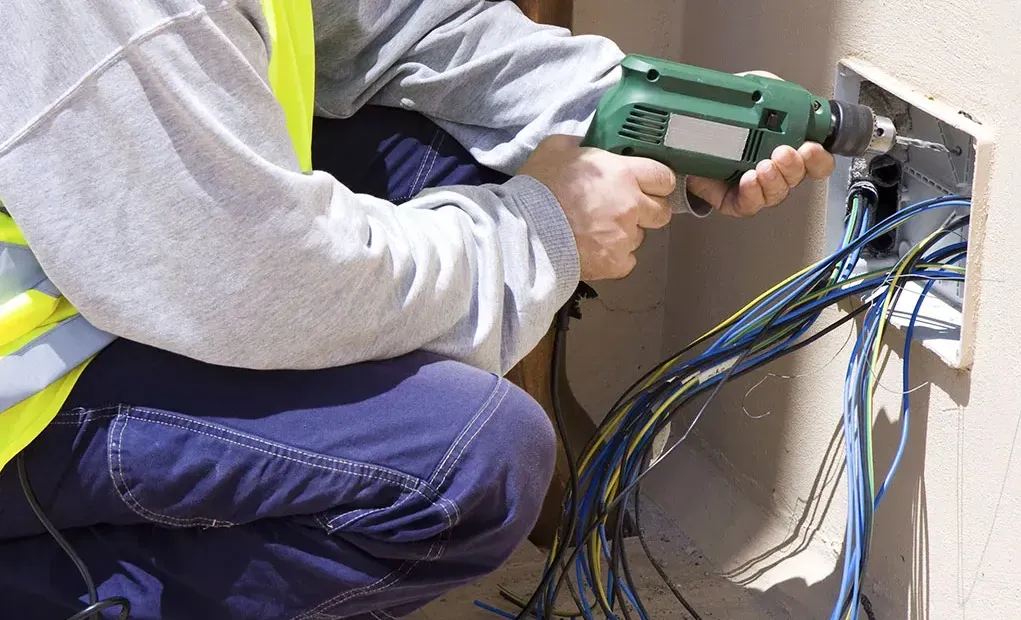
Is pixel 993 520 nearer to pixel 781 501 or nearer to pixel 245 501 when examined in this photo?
pixel 781 501

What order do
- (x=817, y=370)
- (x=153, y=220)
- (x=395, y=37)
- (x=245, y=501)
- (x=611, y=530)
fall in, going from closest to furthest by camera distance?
(x=153, y=220) → (x=245, y=501) → (x=395, y=37) → (x=817, y=370) → (x=611, y=530)

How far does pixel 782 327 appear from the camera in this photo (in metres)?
1.15

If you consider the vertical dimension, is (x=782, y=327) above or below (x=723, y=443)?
above

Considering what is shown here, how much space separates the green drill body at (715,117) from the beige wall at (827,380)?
0.10 m

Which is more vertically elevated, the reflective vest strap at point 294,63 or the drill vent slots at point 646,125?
the reflective vest strap at point 294,63

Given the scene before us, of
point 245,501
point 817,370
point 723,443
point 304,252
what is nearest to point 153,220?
point 304,252

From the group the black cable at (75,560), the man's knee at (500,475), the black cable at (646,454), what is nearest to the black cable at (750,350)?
the black cable at (646,454)

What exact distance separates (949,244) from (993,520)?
270 millimetres

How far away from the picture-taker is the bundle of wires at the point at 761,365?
106cm

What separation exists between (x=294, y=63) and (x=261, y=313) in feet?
0.68

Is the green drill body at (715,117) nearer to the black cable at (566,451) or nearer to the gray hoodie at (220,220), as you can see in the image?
the gray hoodie at (220,220)

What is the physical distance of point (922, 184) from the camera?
1123mm

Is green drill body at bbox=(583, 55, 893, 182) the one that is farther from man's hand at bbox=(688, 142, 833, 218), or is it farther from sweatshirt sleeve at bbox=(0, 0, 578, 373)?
sweatshirt sleeve at bbox=(0, 0, 578, 373)

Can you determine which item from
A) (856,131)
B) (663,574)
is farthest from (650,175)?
(663,574)
